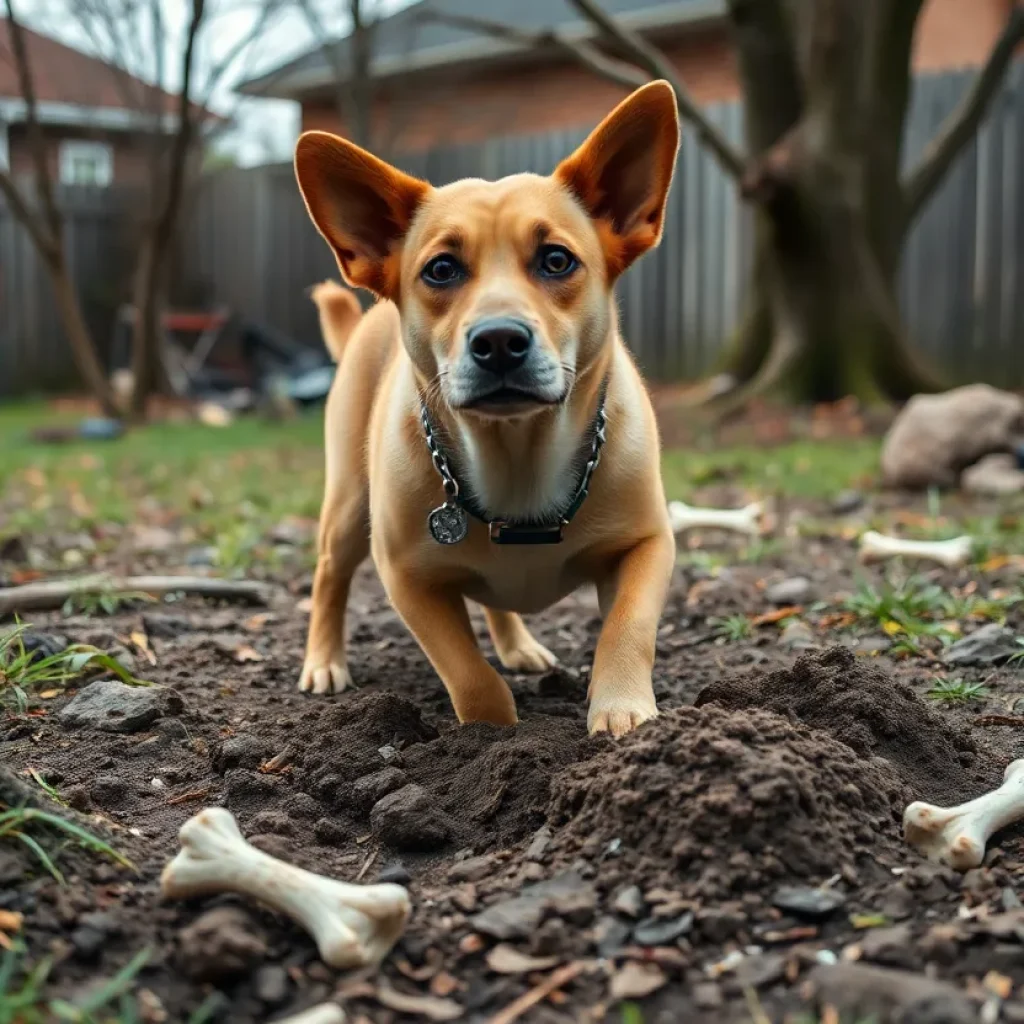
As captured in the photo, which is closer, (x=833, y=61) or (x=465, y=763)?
(x=465, y=763)

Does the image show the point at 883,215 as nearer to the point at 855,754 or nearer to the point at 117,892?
the point at 855,754

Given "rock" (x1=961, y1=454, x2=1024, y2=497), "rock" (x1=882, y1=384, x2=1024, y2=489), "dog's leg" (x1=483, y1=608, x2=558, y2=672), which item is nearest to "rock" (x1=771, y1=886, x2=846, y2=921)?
"dog's leg" (x1=483, y1=608, x2=558, y2=672)

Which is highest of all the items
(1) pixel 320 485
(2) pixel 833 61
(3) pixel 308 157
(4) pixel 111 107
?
(4) pixel 111 107

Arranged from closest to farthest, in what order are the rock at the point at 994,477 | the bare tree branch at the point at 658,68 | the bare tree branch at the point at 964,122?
1. the rock at the point at 994,477
2. the bare tree branch at the point at 658,68
3. the bare tree branch at the point at 964,122

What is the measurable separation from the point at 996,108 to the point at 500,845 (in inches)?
488

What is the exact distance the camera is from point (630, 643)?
3135 mm

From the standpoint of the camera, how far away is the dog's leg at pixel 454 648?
10.7 feet

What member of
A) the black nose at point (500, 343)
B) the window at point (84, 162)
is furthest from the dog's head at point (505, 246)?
the window at point (84, 162)

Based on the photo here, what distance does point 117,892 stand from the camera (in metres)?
2.25

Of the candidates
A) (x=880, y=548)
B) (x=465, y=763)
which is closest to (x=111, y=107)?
(x=880, y=548)

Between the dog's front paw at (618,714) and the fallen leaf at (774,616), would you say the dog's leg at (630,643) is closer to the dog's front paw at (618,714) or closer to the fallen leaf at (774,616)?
the dog's front paw at (618,714)

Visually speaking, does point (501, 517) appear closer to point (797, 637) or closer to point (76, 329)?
point (797, 637)

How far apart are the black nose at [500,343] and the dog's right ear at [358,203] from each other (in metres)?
0.71

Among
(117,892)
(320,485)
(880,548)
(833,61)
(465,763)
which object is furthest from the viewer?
(833,61)
